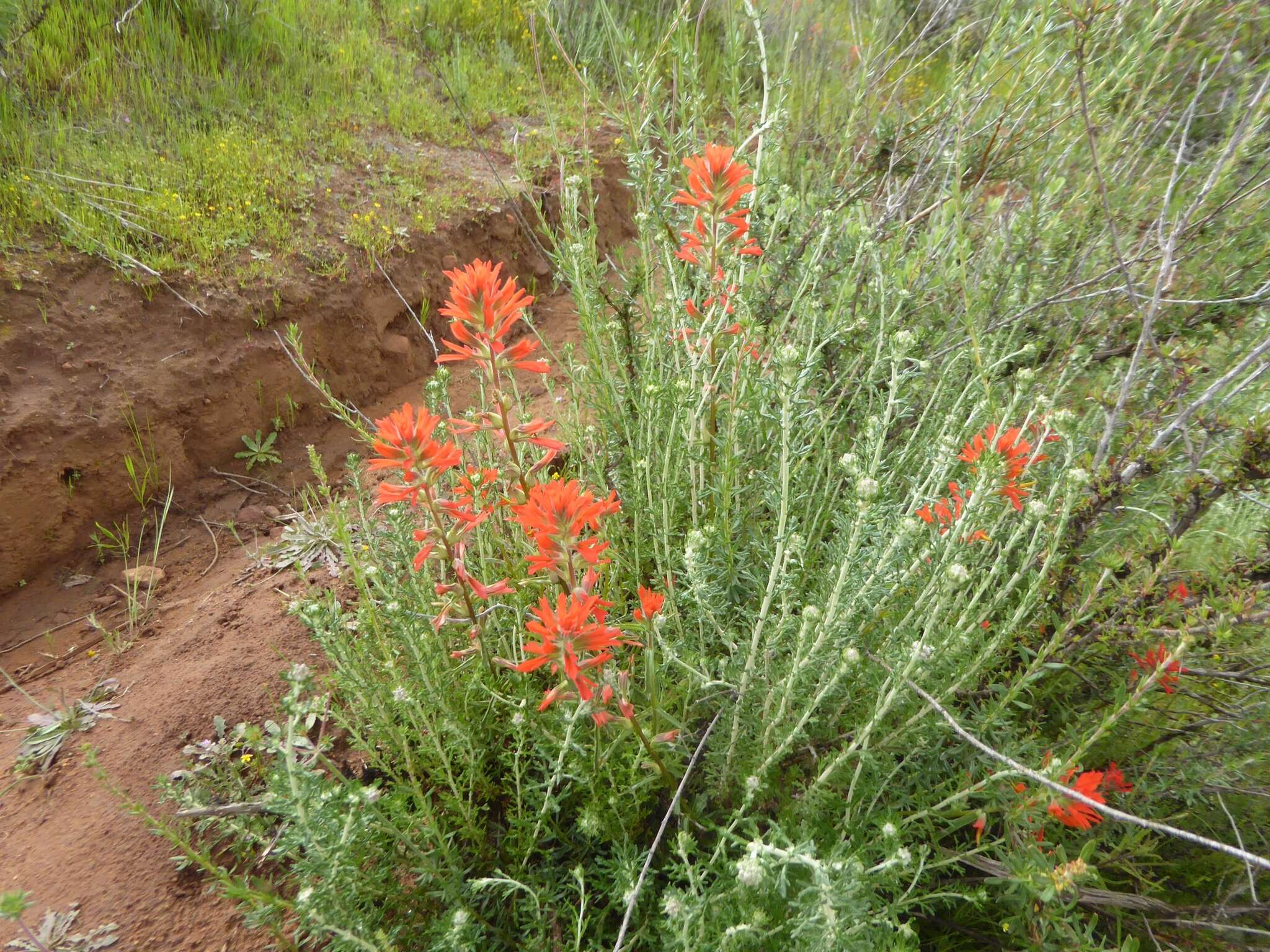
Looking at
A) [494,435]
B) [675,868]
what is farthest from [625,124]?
[675,868]

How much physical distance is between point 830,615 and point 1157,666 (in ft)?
2.26

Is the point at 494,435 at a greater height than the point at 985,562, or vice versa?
the point at 494,435

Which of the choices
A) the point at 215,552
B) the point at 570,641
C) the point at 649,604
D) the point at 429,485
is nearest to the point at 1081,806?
the point at 649,604

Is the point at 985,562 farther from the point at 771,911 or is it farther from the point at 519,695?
the point at 519,695

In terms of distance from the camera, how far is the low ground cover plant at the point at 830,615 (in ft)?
4.51

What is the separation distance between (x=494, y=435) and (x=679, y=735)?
125 cm

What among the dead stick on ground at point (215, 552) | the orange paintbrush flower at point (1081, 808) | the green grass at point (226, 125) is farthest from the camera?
the green grass at point (226, 125)

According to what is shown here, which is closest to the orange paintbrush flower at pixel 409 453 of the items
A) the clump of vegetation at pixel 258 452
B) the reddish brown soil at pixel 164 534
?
the reddish brown soil at pixel 164 534

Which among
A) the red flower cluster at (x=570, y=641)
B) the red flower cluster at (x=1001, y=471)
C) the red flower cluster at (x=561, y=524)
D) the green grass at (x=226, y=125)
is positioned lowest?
the red flower cluster at (x=1001, y=471)

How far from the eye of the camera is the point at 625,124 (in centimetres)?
226

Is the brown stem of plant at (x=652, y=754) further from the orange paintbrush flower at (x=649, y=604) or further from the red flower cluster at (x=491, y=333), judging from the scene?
the red flower cluster at (x=491, y=333)

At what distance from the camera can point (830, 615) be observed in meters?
1.30

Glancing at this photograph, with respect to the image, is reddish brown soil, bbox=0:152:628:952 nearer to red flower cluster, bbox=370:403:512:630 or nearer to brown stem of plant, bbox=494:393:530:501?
red flower cluster, bbox=370:403:512:630

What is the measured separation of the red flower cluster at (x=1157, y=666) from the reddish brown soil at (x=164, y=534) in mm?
2298
